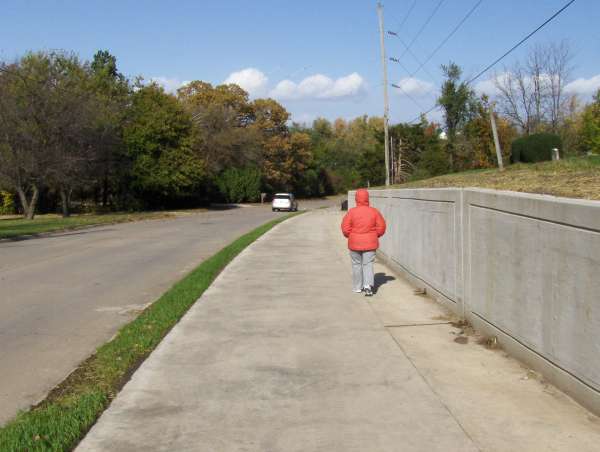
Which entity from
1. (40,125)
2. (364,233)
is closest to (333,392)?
(364,233)

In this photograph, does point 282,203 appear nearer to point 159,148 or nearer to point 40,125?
point 159,148

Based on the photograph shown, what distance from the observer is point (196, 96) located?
79188 mm

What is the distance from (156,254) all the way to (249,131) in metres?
58.4

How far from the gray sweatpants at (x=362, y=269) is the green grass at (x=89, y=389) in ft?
8.27

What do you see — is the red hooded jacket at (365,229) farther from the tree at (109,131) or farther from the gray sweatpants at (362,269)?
the tree at (109,131)

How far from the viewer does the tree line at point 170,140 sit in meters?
38.7

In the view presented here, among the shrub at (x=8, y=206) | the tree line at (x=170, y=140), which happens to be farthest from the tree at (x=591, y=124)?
the shrub at (x=8, y=206)

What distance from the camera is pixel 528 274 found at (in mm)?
5594

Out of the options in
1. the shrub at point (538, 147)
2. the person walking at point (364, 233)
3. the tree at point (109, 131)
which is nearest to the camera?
the person walking at point (364, 233)

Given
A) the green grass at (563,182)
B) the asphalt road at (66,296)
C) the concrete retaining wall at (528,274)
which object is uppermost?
the green grass at (563,182)

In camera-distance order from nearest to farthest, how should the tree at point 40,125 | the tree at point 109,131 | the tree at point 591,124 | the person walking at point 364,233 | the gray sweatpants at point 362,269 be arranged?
1. the person walking at point 364,233
2. the gray sweatpants at point 362,269
3. the tree at point 40,125
4. the tree at point 591,124
5. the tree at point 109,131

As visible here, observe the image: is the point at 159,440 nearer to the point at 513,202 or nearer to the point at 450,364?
the point at 450,364

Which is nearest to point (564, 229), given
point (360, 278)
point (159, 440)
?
point (159, 440)

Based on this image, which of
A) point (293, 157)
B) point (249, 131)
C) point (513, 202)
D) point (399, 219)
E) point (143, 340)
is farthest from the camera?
point (293, 157)
